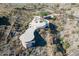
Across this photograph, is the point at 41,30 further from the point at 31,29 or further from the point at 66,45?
the point at 66,45

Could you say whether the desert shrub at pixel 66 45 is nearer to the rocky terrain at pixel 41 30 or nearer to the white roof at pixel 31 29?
the rocky terrain at pixel 41 30

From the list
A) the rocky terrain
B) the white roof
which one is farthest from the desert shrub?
the white roof

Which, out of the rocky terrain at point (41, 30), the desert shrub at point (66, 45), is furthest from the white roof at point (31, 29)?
the desert shrub at point (66, 45)

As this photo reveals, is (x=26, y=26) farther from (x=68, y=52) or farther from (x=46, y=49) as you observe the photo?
(x=68, y=52)

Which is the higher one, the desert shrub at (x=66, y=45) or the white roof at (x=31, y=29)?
the white roof at (x=31, y=29)

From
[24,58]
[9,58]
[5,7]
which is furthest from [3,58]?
[5,7]

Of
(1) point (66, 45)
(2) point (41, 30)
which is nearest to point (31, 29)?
(2) point (41, 30)

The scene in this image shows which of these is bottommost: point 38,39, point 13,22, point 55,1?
point 38,39

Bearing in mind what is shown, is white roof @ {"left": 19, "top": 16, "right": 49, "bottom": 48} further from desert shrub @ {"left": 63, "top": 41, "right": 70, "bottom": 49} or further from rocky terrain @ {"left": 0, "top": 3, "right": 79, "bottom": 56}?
desert shrub @ {"left": 63, "top": 41, "right": 70, "bottom": 49}
